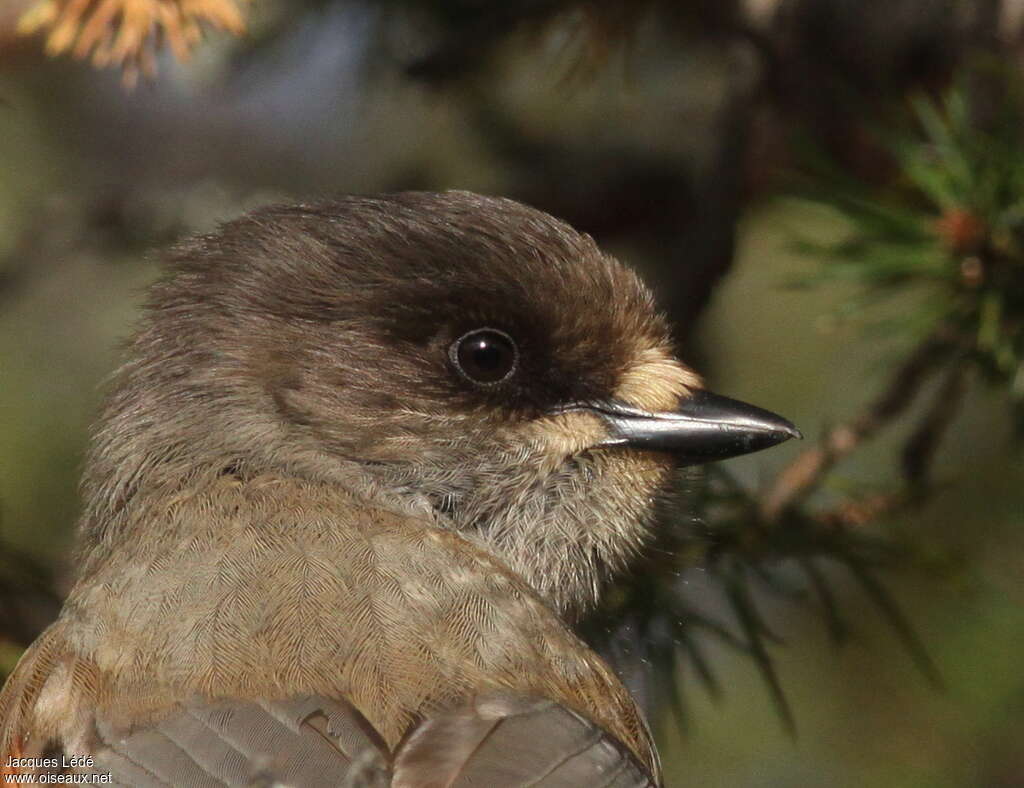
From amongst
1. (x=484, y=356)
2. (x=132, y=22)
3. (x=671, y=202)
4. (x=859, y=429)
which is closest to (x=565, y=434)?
(x=484, y=356)

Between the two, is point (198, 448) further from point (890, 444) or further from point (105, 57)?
point (890, 444)

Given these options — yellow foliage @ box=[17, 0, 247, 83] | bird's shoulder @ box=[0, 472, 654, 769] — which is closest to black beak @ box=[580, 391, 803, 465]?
bird's shoulder @ box=[0, 472, 654, 769]

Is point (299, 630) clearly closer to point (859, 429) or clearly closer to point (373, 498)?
point (373, 498)

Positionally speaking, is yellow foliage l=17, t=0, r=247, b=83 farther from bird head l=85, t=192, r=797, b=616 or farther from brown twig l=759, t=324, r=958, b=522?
brown twig l=759, t=324, r=958, b=522

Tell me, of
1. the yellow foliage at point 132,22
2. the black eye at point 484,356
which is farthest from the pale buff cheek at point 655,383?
the yellow foliage at point 132,22

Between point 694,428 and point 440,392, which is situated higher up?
point 694,428

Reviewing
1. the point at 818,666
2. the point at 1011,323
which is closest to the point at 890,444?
the point at 818,666

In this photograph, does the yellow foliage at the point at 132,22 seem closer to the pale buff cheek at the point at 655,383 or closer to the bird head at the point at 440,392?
the bird head at the point at 440,392
